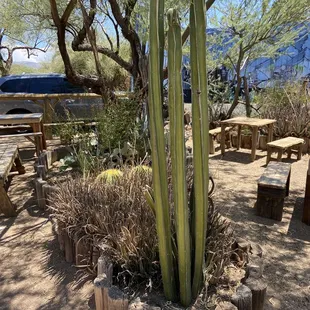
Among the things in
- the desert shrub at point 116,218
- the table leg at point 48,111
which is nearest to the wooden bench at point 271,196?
the desert shrub at point 116,218

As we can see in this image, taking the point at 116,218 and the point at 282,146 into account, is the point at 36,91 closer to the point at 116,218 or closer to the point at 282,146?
the point at 282,146

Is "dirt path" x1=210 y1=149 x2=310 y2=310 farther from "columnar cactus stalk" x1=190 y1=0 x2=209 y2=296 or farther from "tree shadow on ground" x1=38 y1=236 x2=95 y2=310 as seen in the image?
"tree shadow on ground" x1=38 y1=236 x2=95 y2=310

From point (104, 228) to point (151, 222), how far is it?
323 millimetres

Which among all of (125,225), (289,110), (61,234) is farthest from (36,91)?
(125,225)

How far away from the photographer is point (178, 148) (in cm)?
124

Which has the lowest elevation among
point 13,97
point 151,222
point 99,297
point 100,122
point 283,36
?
point 99,297

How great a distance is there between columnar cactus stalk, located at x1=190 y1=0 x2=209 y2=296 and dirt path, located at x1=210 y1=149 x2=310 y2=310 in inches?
37.7

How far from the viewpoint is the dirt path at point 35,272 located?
1.85 m

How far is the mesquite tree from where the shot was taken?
1177 millimetres

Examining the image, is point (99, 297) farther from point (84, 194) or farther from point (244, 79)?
point (244, 79)

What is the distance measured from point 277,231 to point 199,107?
1997 millimetres

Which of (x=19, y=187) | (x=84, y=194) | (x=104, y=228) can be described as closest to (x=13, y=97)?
(x=19, y=187)

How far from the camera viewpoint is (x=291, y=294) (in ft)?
6.26

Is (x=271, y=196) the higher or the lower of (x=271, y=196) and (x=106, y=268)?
the lower
